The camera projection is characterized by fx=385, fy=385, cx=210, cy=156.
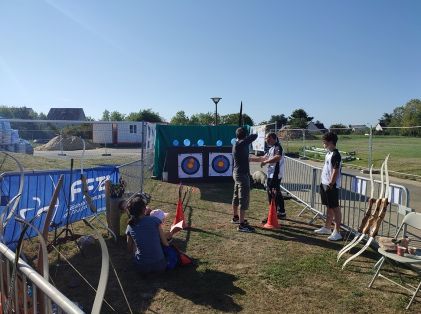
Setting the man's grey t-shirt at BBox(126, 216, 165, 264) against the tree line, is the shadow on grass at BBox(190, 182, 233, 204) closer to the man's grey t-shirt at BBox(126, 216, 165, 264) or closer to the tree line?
the man's grey t-shirt at BBox(126, 216, 165, 264)

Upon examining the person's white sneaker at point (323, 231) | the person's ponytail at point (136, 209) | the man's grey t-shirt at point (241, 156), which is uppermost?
the man's grey t-shirt at point (241, 156)

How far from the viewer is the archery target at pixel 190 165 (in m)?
13.7

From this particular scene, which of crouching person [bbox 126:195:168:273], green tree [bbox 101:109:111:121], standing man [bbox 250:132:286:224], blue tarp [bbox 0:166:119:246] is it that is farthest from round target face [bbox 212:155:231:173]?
green tree [bbox 101:109:111:121]

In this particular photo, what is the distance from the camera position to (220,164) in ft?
45.8

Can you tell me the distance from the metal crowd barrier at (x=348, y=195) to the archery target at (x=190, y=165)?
3332 mm

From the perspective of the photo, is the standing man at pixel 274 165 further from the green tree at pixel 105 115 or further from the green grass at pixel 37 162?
the green tree at pixel 105 115

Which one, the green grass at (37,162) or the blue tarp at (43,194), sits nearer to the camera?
the blue tarp at (43,194)

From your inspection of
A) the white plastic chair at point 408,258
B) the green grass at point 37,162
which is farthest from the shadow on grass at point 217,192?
the white plastic chair at point 408,258

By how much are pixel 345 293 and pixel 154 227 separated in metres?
2.51

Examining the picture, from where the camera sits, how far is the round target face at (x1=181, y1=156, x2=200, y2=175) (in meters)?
13.7

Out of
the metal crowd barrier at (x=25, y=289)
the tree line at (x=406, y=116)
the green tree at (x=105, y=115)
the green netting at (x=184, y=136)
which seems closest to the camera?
the metal crowd barrier at (x=25, y=289)

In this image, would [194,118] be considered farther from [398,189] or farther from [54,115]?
[398,189]

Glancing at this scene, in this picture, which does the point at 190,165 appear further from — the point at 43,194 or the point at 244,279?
the point at 244,279

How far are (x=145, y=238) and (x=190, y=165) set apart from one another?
28.8 feet
